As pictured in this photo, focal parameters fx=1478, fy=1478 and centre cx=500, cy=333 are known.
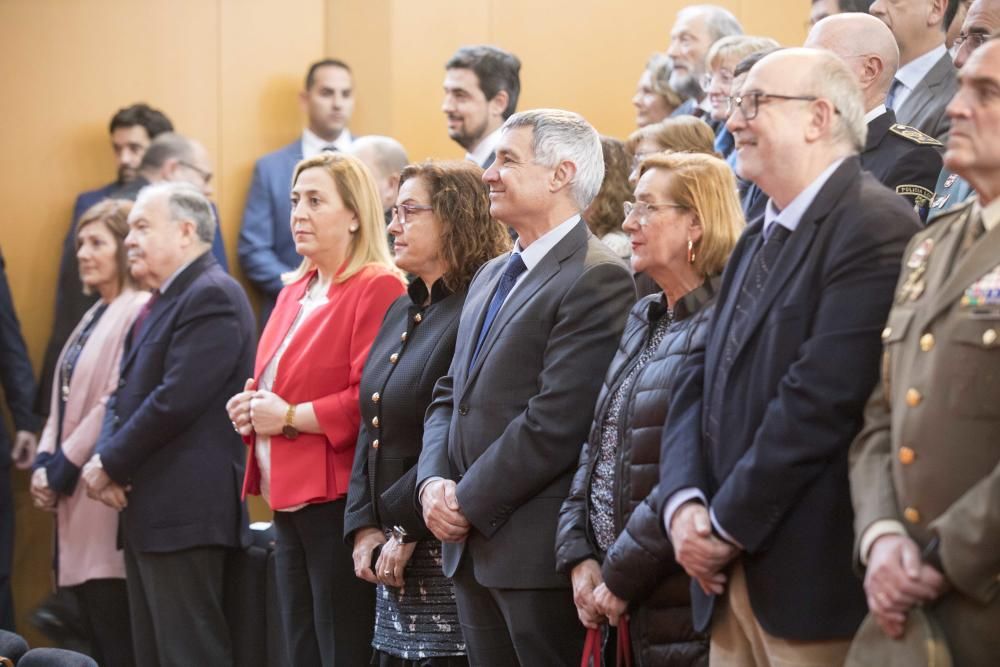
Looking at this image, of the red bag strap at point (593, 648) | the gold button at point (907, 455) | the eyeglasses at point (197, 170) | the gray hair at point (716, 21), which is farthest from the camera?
the eyeglasses at point (197, 170)

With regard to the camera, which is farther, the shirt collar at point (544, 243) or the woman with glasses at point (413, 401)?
the woman with glasses at point (413, 401)

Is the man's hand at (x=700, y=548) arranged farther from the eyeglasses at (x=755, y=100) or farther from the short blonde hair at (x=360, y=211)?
the short blonde hair at (x=360, y=211)

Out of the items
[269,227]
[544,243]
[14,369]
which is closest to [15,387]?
[14,369]

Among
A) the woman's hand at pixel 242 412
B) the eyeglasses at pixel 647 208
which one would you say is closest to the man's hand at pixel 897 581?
the eyeglasses at pixel 647 208

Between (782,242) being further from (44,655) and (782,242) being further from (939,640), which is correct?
(44,655)

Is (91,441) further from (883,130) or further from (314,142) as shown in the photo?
(883,130)

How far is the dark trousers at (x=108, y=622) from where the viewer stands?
16.1ft

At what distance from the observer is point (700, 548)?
239cm

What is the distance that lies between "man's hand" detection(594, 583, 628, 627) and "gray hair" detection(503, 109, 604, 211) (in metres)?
0.95

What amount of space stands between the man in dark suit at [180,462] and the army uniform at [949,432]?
267 centimetres

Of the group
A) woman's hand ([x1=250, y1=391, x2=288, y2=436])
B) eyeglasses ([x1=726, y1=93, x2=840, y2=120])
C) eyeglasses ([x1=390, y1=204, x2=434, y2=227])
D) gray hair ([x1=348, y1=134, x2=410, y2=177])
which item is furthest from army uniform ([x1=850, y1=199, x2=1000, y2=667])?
gray hair ([x1=348, y1=134, x2=410, y2=177])

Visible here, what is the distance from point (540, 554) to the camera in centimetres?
307

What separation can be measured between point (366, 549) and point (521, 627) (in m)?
0.74

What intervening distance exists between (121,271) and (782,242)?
3.36 metres
